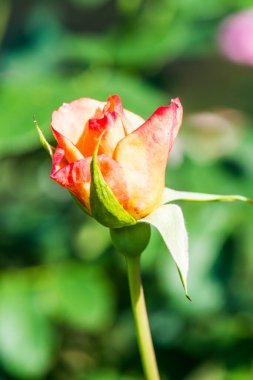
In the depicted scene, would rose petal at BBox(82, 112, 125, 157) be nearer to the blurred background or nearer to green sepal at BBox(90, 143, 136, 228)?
green sepal at BBox(90, 143, 136, 228)

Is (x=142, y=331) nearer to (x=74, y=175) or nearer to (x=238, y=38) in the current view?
(x=74, y=175)

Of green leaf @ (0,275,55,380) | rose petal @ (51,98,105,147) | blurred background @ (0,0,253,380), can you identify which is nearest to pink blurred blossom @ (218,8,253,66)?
blurred background @ (0,0,253,380)

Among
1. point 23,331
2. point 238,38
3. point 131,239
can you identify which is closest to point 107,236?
point 23,331

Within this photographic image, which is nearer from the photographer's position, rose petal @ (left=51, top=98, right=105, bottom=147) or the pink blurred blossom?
rose petal @ (left=51, top=98, right=105, bottom=147)

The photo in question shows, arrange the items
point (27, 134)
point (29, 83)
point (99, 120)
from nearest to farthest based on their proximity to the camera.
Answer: point (99, 120)
point (27, 134)
point (29, 83)

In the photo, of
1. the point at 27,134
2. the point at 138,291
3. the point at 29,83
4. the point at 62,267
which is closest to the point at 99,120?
the point at 138,291

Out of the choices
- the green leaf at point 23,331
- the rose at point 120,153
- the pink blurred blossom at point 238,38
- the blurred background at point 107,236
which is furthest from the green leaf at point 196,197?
the pink blurred blossom at point 238,38

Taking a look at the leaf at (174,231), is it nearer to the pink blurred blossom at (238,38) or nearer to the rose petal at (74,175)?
the rose petal at (74,175)

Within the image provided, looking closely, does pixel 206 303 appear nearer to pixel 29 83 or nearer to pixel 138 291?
pixel 29 83

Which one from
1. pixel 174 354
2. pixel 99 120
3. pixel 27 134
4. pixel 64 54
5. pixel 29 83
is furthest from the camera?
pixel 64 54
